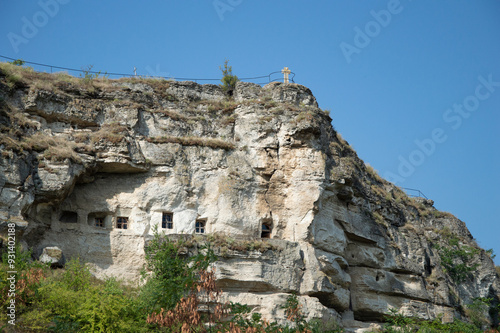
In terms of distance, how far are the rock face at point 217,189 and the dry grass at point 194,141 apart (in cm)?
8

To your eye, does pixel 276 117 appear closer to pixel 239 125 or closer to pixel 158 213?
pixel 239 125

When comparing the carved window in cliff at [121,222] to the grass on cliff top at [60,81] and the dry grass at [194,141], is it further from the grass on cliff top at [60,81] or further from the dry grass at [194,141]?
the grass on cliff top at [60,81]

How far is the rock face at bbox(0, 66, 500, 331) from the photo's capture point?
111 feet

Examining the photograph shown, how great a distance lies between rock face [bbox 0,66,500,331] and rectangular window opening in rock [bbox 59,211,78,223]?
0.06 metres

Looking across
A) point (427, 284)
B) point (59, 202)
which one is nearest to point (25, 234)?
point (59, 202)

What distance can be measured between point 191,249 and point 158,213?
134 inches

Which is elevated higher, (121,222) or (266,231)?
(121,222)

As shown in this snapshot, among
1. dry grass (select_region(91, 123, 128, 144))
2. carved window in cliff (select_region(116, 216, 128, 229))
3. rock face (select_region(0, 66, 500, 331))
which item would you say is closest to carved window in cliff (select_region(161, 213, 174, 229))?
rock face (select_region(0, 66, 500, 331))

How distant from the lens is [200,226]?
36188 mm

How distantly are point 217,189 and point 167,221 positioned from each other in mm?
3155

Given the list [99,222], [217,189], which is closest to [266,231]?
[217,189]

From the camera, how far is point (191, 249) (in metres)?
33.4

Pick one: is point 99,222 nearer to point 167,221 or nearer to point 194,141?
point 167,221

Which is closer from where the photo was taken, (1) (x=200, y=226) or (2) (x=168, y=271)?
(2) (x=168, y=271)
